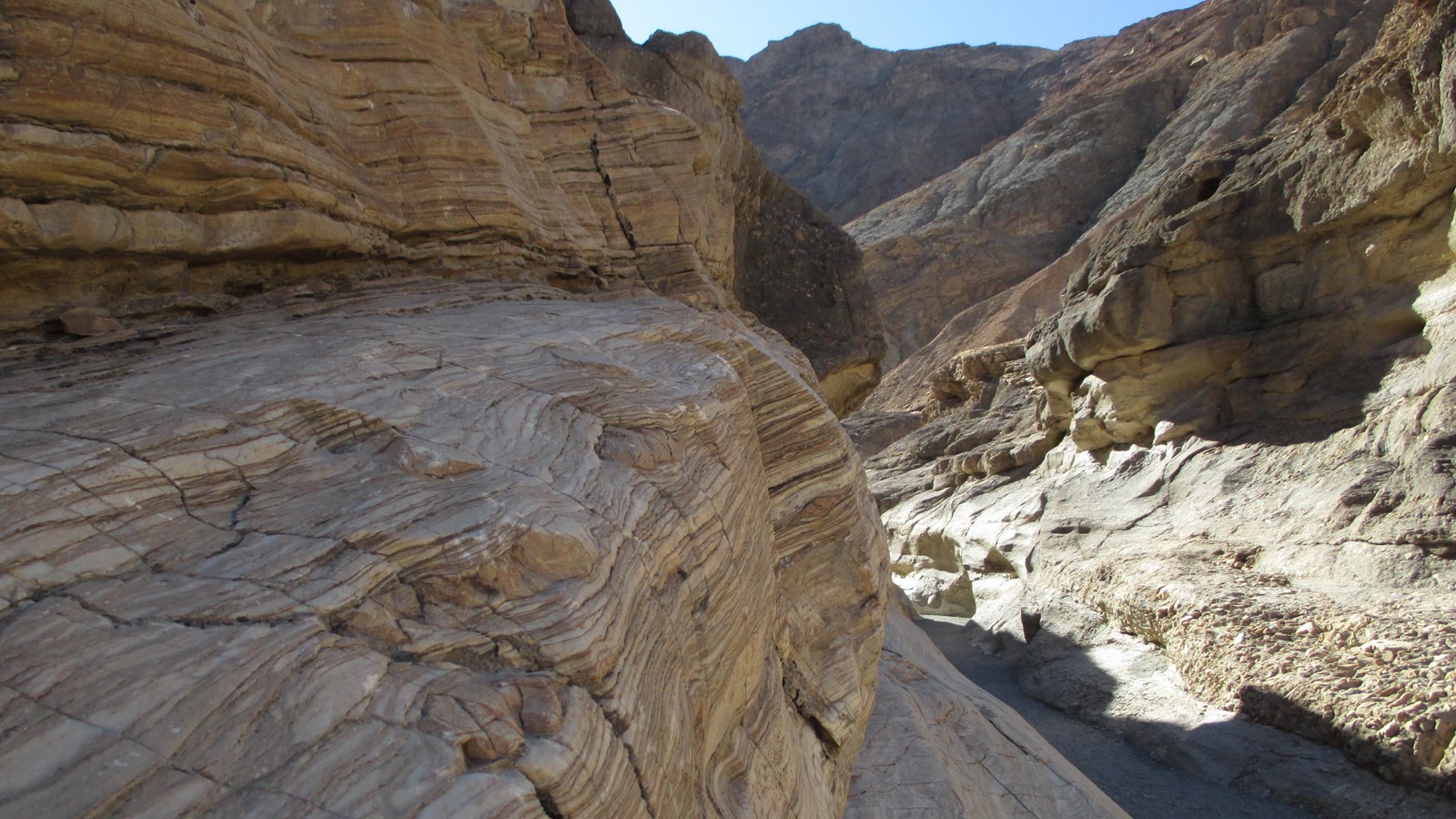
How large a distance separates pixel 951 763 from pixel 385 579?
18.3 feet

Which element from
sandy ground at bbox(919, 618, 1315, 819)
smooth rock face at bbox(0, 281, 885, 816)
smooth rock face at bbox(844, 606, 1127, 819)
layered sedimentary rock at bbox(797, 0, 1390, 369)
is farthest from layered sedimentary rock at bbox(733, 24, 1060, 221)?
smooth rock face at bbox(0, 281, 885, 816)

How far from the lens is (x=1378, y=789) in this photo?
27.5 ft

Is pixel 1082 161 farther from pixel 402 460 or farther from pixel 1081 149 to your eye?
pixel 402 460

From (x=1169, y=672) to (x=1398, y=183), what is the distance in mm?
7227

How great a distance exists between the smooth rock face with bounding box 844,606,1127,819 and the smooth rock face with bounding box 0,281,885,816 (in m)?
1.45

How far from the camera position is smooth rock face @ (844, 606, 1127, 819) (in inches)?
249

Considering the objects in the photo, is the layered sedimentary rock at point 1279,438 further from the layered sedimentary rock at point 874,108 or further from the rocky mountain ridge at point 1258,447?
the layered sedimentary rock at point 874,108

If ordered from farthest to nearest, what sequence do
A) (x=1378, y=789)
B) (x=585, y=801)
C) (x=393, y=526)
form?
(x=1378, y=789), (x=393, y=526), (x=585, y=801)

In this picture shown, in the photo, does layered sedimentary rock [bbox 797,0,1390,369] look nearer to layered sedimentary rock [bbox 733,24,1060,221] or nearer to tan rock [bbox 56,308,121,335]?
layered sedimentary rock [bbox 733,24,1060,221]

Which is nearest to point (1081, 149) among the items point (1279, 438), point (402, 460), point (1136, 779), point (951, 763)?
point (1279, 438)

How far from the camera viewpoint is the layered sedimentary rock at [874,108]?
55.1 metres

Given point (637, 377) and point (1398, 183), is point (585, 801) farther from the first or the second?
point (1398, 183)

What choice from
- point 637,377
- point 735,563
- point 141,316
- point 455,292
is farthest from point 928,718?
point 141,316

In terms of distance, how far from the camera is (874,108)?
2359 inches
